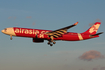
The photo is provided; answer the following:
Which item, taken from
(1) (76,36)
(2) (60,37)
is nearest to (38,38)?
(2) (60,37)

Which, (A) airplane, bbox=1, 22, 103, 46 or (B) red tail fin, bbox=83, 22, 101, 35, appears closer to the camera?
(A) airplane, bbox=1, 22, 103, 46

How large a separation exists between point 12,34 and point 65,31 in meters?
15.4

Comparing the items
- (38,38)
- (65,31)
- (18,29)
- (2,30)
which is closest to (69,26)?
(65,31)

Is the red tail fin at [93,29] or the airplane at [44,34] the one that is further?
the red tail fin at [93,29]

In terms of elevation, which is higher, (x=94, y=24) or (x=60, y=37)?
(x=94, y=24)

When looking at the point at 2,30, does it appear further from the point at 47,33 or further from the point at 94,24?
the point at 94,24

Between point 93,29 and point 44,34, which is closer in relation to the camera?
point 44,34

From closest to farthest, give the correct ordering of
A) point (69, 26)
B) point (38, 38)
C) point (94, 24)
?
point (69, 26) → point (38, 38) → point (94, 24)

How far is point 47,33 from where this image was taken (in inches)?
2421

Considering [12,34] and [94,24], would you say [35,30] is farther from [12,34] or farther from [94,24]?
[94,24]

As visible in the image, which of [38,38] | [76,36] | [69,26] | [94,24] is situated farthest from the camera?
[94,24]

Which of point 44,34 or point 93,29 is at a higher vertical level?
point 93,29

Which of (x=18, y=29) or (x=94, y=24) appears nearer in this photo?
(x=18, y=29)

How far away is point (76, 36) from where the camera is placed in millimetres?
66375
